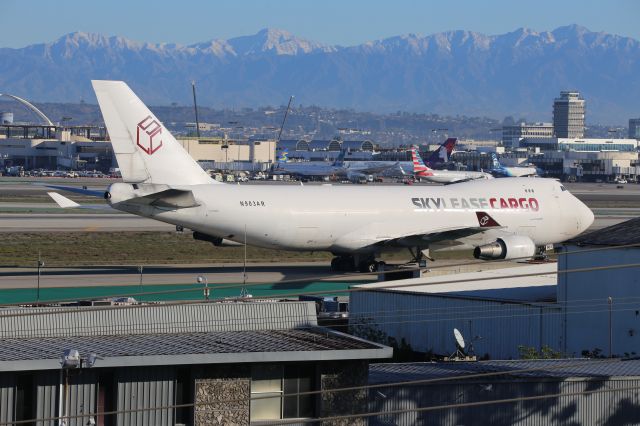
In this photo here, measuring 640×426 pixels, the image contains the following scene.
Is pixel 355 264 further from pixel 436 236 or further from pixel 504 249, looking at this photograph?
pixel 504 249

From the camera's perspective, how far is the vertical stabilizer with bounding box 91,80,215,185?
49281 millimetres

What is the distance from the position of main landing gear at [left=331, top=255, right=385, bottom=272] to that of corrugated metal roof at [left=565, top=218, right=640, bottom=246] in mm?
17197

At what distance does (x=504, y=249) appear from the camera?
175 feet

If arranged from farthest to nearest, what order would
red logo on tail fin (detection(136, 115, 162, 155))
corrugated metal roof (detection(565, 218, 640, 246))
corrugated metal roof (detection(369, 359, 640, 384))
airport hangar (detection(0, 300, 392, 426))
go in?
1. red logo on tail fin (detection(136, 115, 162, 155))
2. corrugated metal roof (detection(565, 218, 640, 246))
3. corrugated metal roof (detection(369, 359, 640, 384))
4. airport hangar (detection(0, 300, 392, 426))

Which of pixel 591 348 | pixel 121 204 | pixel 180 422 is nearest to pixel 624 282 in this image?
pixel 591 348

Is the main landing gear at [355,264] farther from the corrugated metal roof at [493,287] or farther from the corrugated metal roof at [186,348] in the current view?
the corrugated metal roof at [186,348]

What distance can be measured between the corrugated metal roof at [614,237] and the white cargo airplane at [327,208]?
14.4 meters

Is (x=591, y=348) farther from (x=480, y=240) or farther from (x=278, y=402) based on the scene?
(x=480, y=240)

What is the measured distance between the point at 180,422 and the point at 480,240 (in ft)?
118

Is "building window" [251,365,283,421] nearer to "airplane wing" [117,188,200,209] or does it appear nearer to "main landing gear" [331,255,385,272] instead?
"airplane wing" [117,188,200,209]

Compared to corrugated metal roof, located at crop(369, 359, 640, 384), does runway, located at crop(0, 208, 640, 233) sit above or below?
above

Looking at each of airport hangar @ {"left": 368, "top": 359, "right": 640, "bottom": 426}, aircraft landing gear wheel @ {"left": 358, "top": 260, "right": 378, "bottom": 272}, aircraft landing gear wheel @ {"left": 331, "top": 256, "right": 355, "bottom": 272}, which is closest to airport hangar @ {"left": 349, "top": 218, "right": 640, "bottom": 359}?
airport hangar @ {"left": 368, "top": 359, "right": 640, "bottom": 426}

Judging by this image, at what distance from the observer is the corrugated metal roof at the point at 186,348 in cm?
2066

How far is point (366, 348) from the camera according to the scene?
22.0 metres
